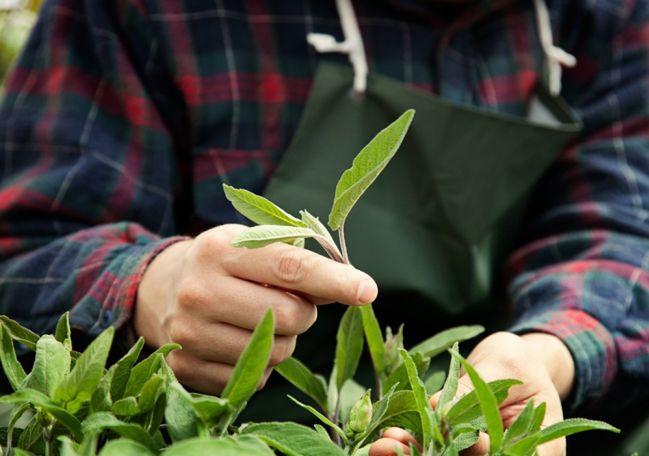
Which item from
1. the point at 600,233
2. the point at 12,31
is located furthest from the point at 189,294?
the point at 12,31

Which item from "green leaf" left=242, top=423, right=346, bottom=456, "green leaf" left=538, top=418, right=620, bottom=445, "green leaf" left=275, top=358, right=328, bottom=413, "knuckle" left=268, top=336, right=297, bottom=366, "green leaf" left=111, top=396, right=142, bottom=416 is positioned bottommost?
"green leaf" left=275, top=358, right=328, bottom=413

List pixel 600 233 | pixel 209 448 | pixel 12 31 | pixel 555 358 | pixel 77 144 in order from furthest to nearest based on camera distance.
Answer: pixel 12 31 → pixel 600 233 → pixel 77 144 → pixel 555 358 → pixel 209 448

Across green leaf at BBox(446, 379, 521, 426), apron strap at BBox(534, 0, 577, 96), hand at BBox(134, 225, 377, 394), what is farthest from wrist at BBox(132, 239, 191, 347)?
apron strap at BBox(534, 0, 577, 96)

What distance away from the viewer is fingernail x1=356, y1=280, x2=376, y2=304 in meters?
0.35

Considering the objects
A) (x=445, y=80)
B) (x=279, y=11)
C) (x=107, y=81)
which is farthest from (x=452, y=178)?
(x=107, y=81)

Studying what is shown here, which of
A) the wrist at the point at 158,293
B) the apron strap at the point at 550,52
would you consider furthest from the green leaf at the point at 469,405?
the apron strap at the point at 550,52

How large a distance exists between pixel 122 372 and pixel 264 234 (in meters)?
0.08

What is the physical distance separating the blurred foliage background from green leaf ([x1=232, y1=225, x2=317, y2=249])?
1169 mm

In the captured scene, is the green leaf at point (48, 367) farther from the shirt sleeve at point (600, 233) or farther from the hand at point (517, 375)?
the shirt sleeve at point (600, 233)

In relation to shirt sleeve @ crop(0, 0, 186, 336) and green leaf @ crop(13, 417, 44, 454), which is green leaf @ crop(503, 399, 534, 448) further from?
shirt sleeve @ crop(0, 0, 186, 336)

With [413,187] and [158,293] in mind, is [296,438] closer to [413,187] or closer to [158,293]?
[158,293]

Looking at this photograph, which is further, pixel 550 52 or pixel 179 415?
pixel 550 52

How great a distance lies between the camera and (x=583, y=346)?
2.04ft

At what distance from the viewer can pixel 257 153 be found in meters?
0.76
